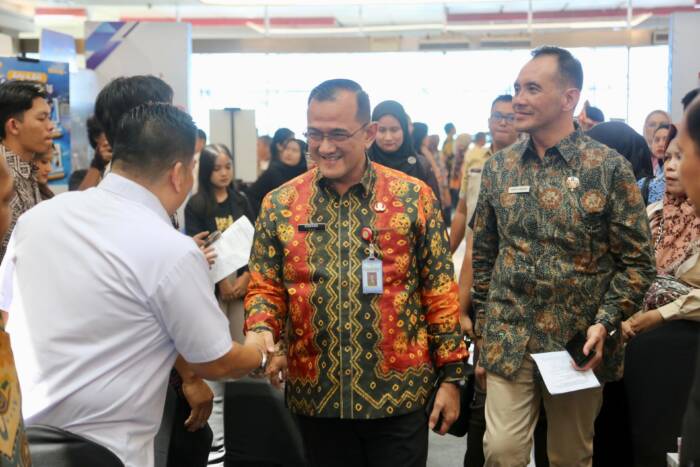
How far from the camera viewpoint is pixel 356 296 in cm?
231

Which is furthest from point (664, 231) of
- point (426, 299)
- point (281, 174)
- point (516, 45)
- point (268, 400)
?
point (516, 45)

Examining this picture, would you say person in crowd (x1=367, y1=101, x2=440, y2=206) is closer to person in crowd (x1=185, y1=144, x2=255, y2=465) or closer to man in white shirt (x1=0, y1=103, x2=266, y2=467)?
person in crowd (x1=185, y1=144, x2=255, y2=465)

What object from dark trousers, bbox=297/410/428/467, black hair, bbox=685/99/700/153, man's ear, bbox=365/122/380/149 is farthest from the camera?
man's ear, bbox=365/122/380/149

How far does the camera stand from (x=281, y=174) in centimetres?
639

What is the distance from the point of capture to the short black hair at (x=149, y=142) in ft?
6.41

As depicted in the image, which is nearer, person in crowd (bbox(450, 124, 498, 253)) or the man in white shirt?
the man in white shirt

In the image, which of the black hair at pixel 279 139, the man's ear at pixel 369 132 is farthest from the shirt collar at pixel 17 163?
the black hair at pixel 279 139

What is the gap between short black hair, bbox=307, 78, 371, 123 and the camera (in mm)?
2371

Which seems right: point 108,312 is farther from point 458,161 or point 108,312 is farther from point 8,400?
point 458,161

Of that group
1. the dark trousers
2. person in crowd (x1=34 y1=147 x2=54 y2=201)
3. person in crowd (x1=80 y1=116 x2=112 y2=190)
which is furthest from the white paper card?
person in crowd (x1=34 y1=147 x2=54 y2=201)

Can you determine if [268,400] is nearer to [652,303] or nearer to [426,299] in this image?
[426,299]

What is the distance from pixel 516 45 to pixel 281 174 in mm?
7400

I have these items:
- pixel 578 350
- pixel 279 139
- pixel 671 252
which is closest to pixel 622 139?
pixel 671 252

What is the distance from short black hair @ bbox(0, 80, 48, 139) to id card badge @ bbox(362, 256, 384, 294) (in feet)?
6.60
